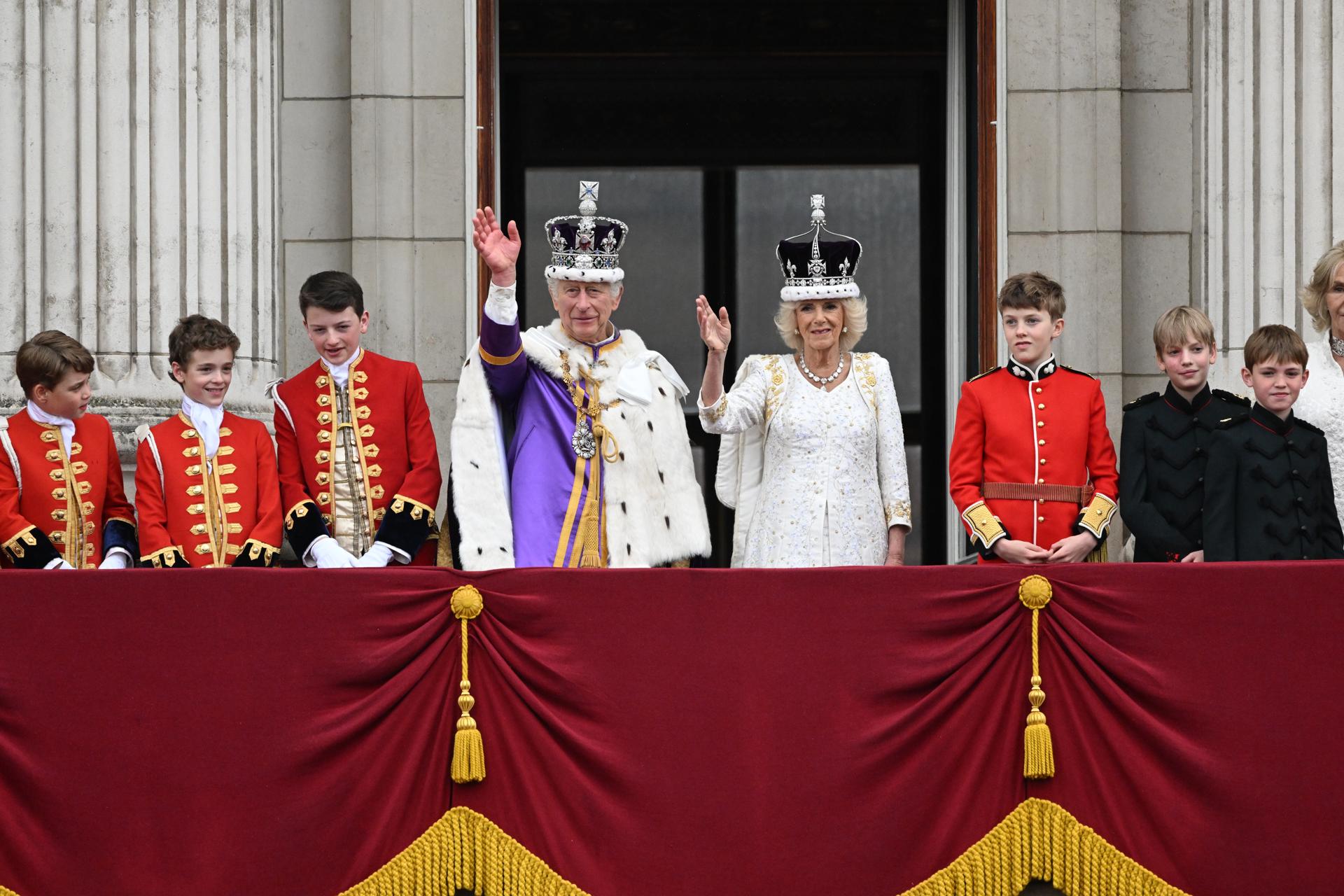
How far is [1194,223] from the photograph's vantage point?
26.5ft

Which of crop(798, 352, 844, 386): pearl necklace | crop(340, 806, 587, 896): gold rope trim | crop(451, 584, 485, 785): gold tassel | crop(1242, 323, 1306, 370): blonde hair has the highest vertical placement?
crop(1242, 323, 1306, 370): blonde hair

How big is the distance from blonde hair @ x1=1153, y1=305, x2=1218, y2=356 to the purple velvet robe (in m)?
1.94

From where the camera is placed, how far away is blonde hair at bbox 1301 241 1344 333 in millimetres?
5996

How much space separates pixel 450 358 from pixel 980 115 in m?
2.81

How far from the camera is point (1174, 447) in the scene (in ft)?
18.6

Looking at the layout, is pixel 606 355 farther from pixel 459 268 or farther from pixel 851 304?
pixel 459 268

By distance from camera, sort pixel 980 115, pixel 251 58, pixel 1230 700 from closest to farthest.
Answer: pixel 1230 700 < pixel 251 58 < pixel 980 115

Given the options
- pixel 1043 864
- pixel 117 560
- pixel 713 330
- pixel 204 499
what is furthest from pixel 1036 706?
pixel 117 560

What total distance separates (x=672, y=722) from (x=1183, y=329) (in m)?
2.22

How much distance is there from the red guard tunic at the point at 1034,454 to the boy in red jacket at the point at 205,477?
7.68 feet

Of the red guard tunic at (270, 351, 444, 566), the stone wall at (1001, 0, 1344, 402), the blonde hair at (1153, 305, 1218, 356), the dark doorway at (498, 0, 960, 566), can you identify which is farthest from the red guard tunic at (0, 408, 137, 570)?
the dark doorway at (498, 0, 960, 566)

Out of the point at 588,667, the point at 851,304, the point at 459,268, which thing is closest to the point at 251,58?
the point at 459,268

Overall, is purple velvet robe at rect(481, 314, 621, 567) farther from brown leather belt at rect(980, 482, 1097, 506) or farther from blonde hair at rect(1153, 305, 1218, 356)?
blonde hair at rect(1153, 305, 1218, 356)

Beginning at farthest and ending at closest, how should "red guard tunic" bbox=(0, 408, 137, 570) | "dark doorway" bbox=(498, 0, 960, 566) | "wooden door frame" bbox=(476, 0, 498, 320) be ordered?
"dark doorway" bbox=(498, 0, 960, 566)
"wooden door frame" bbox=(476, 0, 498, 320)
"red guard tunic" bbox=(0, 408, 137, 570)
